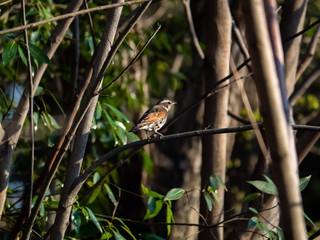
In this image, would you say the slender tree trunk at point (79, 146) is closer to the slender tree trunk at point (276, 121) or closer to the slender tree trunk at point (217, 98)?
the slender tree trunk at point (217, 98)

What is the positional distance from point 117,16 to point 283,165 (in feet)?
5.95

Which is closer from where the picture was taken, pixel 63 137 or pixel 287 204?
pixel 287 204

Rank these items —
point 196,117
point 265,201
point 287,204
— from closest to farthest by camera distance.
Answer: point 287,204, point 265,201, point 196,117

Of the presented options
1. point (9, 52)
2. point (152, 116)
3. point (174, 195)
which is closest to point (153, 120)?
point (152, 116)

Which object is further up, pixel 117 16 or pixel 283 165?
pixel 117 16

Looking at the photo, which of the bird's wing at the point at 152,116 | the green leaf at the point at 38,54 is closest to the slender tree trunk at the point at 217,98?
the bird's wing at the point at 152,116

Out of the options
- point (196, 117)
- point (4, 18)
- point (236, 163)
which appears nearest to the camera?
point (4, 18)

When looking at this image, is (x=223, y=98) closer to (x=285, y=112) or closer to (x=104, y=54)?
(x=104, y=54)

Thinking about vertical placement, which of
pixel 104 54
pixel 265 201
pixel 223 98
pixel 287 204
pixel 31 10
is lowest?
pixel 265 201

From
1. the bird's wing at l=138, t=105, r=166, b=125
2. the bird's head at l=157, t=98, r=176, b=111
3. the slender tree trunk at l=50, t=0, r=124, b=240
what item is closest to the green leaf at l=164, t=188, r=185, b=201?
the slender tree trunk at l=50, t=0, r=124, b=240

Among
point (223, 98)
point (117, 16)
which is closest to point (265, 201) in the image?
point (223, 98)

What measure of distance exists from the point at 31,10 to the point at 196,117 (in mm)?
3524

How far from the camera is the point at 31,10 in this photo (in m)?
4.01

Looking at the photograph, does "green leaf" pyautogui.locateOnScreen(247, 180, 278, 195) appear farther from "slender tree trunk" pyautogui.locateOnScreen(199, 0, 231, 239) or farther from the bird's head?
the bird's head
